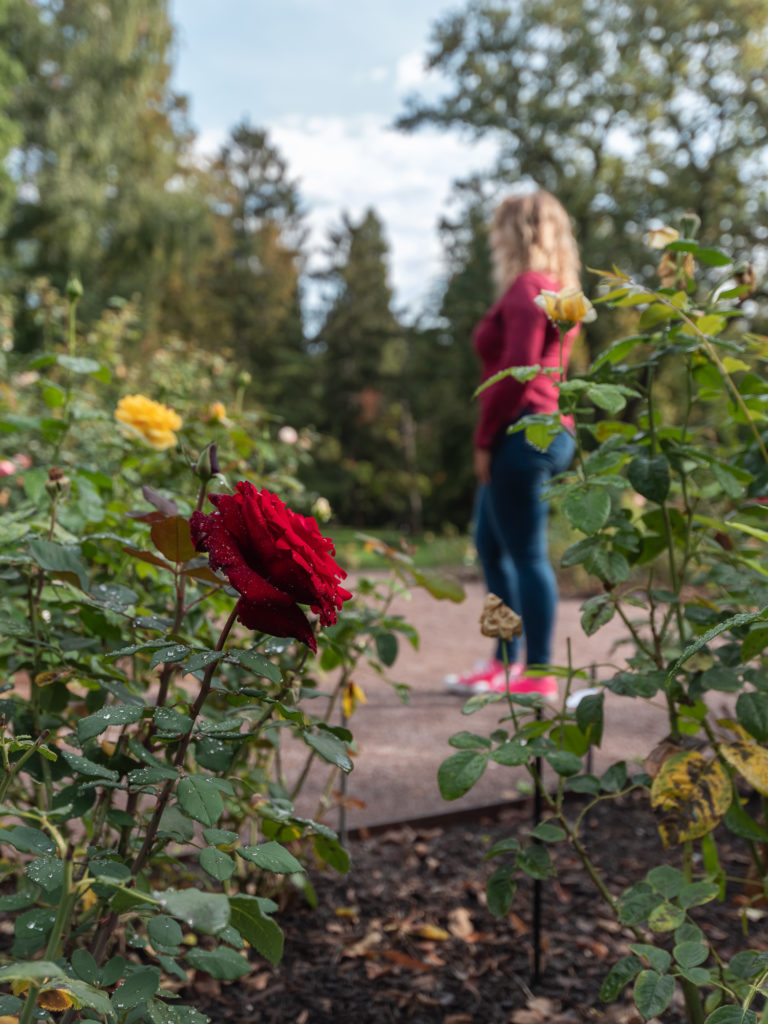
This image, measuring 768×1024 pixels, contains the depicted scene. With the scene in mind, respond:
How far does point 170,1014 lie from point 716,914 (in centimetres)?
142

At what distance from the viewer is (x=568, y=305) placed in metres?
1.06

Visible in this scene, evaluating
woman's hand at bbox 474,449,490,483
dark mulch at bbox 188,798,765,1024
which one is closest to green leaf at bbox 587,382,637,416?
dark mulch at bbox 188,798,765,1024

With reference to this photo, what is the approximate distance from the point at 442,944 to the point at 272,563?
3.90ft

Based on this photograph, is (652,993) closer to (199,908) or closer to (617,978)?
(617,978)

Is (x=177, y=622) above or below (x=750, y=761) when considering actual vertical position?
above

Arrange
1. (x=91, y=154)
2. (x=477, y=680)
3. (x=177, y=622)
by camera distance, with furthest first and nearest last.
→ (x=91, y=154)
(x=477, y=680)
(x=177, y=622)

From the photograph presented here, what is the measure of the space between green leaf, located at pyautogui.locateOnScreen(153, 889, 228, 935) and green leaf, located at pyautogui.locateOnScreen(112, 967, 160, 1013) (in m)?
0.18

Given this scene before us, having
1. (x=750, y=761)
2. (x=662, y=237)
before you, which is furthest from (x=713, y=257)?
(x=750, y=761)

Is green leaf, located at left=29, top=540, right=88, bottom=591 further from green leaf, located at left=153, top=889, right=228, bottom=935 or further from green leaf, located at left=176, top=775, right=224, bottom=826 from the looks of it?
green leaf, located at left=153, top=889, right=228, bottom=935

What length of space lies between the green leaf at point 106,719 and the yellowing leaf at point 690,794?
0.63 meters

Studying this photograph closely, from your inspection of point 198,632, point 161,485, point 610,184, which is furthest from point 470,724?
point 610,184

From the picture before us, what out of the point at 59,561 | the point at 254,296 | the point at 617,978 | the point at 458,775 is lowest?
the point at 617,978

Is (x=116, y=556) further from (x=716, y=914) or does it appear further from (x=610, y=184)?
(x=610, y=184)

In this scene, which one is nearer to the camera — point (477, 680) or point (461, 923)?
point (461, 923)
